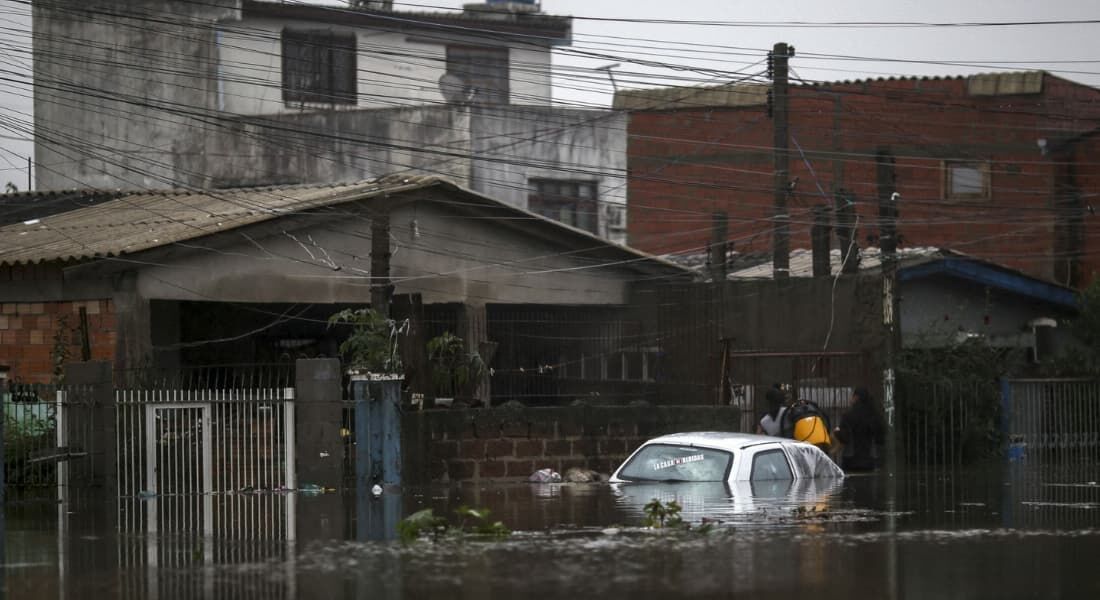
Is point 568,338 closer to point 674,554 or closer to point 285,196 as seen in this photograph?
point 285,196

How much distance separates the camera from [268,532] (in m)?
14.2

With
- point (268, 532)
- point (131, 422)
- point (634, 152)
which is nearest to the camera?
point (268, 532)

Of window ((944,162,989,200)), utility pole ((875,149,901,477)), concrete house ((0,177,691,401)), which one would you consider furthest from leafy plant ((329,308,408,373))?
window ((944,162,989,200))

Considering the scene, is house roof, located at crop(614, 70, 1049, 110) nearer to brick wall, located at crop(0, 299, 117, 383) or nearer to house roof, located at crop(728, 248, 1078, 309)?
house roof, located at crop(728, 248, 1078, 309)

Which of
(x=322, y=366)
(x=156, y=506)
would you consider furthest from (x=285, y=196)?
(x=156, y=506)

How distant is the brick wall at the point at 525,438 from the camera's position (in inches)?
785

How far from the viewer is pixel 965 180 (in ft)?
140

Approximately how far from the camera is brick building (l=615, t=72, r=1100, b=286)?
135 ft

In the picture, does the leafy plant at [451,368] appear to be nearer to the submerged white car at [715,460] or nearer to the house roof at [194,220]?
the house roof at [194,220]

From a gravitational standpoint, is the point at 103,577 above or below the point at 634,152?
below

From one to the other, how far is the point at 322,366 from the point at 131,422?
2387 millimetres

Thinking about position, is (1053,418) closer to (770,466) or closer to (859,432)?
(859,432)

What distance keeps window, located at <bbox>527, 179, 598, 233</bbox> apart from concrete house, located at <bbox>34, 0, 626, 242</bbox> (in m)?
0.04

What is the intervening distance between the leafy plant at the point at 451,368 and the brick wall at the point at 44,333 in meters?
5.33
